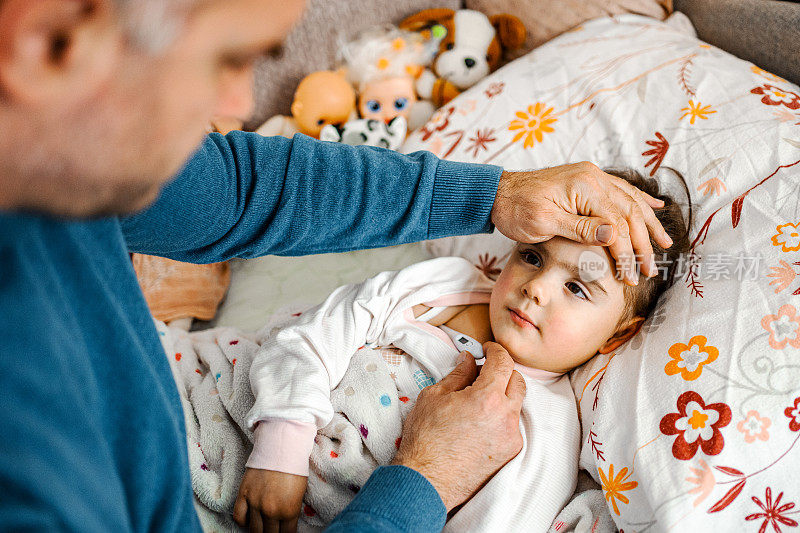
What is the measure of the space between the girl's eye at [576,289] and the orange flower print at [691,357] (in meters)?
0.19

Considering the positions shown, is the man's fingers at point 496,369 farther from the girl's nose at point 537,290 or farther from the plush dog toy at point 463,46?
the plush dog toy at point 463,46

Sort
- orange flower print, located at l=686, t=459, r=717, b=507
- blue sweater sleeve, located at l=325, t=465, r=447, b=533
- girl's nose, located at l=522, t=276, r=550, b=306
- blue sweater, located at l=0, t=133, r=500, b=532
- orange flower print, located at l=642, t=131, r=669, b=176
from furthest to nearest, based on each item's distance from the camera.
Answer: orange flower print, located at l=642, t=131, r=669, b=176 → girl's nose, located at l=522, t=276, r=550, b=306 → orange flower print, located at l=686, t=459, r=717, b=507 → blue sweater sleeve, located at l=325, t=465, r=447, b=533 → blue sweater, located at l=0, t=133, r=500, b=532

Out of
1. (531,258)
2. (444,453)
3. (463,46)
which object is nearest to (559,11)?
(463,46)

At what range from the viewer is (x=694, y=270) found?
1.08m

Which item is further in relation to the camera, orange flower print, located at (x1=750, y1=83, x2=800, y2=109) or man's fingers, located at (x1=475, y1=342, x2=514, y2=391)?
orange flower print, located at (x1=750, y1=83, x2=800, y2=109)

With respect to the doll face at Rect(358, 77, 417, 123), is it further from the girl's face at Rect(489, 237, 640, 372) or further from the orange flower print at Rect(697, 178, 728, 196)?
the orange flower print at Rect(697, 178, 728, 196)

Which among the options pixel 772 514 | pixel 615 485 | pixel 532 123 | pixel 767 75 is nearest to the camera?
pixel 772 514

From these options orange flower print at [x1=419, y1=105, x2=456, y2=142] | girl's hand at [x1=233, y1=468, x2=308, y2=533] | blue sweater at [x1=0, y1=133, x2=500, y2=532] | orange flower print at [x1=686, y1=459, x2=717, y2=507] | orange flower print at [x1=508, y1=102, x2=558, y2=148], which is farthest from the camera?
orange flower print at [x1=419, y1=105, x2=456, y2=142]

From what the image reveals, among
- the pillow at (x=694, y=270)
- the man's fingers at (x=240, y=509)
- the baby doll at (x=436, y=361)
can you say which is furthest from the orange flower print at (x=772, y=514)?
the man's fingers at (x=240, y=509)

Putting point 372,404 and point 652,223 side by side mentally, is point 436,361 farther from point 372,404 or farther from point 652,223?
point 652,223

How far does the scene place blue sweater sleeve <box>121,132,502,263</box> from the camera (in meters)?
0.97

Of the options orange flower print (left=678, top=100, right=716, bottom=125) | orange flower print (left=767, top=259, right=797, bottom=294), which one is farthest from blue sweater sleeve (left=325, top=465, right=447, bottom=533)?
orange flower print (left=678, top=100, right=716, bottom=125)

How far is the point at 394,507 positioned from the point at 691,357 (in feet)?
1.83

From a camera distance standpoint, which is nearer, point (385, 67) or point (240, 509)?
point (240, 509)
